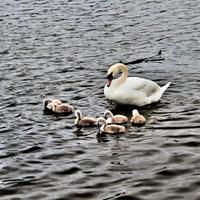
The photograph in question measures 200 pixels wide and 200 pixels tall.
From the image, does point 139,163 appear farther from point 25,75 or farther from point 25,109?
point 25,75

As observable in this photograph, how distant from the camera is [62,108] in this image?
12234 millimetres

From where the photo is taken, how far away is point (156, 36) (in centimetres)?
2041

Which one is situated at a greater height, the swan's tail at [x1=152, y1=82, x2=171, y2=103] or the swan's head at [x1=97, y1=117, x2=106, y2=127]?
the swan's head at [x1=97, y1=117, x2=106, y2=127]

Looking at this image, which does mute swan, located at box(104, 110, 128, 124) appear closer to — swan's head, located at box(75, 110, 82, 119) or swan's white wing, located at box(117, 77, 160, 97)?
swan's head, located at box(75, 110, 82, 119)

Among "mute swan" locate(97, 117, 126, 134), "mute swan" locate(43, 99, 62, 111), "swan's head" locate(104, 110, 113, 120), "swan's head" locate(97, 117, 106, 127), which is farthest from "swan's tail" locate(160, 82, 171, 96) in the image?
"mute swan" locate(97, 117, 126, 134)

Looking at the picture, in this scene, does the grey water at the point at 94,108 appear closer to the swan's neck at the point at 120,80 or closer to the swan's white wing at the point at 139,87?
the swan's white wing at the point at 139,87

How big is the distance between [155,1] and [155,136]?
1889cm

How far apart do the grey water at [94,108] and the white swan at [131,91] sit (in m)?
0.21

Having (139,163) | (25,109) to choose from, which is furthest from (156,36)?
(139,163)

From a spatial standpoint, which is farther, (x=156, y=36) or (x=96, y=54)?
(x=156, y=36)

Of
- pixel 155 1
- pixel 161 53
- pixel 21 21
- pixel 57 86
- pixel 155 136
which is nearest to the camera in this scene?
pixel 155 136

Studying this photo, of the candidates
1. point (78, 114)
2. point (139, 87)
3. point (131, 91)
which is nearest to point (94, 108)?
point (131, 91)

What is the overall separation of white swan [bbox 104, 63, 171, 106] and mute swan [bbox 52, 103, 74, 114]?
45.2 inches

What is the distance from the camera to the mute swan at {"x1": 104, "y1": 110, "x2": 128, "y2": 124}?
11.4m
